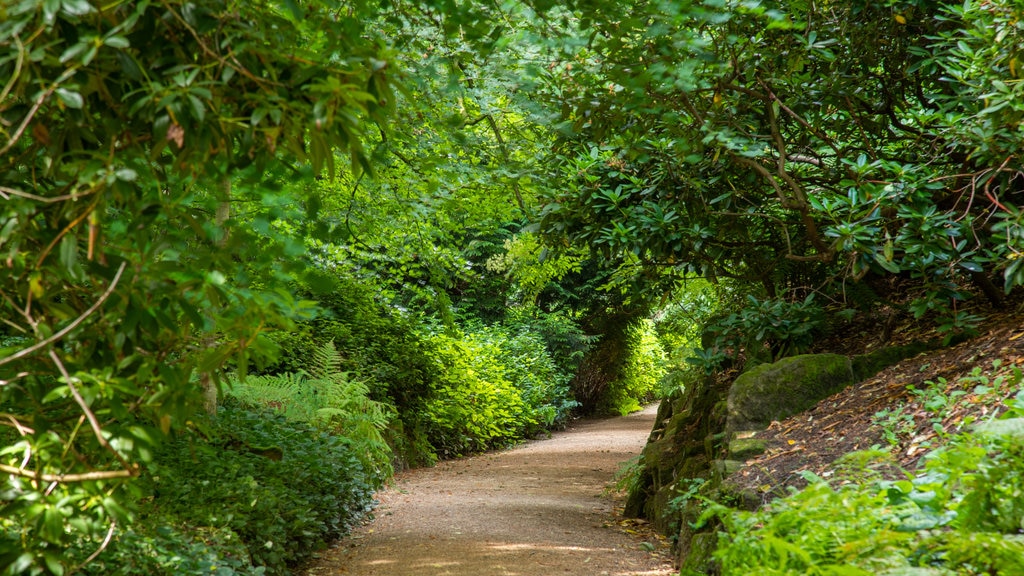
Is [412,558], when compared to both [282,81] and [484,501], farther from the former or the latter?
[282,81]

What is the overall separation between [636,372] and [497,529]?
1718 centimetres

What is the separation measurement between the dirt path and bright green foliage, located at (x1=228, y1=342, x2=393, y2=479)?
0.59 metres

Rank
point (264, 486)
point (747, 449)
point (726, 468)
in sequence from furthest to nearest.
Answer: point (264, 486), point (747, 449), point (726, 468)

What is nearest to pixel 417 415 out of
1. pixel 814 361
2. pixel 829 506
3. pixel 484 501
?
pixel 484 501

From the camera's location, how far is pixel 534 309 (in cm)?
1850

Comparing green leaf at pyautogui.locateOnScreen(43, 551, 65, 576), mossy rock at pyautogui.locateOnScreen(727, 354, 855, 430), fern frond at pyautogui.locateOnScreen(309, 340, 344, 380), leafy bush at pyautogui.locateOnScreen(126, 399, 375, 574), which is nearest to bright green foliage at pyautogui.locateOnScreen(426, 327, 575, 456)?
fern frond at pyautogui.locateOnScreen(309, 340, 344, 380)

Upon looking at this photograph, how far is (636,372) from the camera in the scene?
23.5m

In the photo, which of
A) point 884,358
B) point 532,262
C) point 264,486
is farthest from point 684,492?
point 532,262

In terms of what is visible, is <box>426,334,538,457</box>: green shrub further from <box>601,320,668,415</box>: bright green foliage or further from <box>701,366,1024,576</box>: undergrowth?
<box>701,366,1024,576</box>: undergrowth

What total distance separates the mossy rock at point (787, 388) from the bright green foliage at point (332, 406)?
3.49 meters

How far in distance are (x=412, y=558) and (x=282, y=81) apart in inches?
167

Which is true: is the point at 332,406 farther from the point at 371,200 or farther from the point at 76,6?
the point at 76,6

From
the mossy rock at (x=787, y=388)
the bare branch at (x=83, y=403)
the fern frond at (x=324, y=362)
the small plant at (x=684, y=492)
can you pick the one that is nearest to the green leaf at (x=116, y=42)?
the bare branch at (x=83, y=403)

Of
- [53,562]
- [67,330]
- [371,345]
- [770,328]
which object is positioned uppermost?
[371,345]
